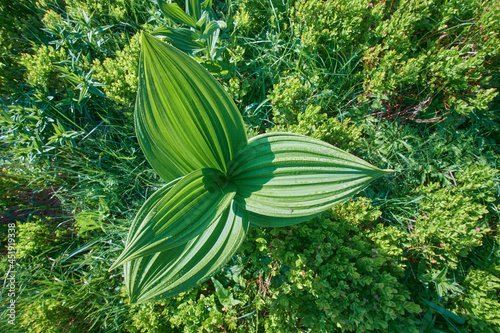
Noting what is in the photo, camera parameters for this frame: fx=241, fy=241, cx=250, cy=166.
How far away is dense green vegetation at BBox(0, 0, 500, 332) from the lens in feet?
5.83

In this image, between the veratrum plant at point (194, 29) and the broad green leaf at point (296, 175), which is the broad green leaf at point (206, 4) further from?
the broad green leaf at point (296, 175)

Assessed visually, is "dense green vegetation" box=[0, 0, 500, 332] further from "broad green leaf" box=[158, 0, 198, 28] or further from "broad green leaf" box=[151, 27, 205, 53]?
"broad green leaf" box=[158, 0, 198, 28]

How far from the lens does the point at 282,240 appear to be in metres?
1.80

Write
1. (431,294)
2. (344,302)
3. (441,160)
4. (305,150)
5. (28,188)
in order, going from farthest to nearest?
(28,188) < (441,160) < (431,294) < (344,302) < (305,150)

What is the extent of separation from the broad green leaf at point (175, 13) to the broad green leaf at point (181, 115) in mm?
902

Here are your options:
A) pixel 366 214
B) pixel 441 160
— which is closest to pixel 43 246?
pixel 366 214

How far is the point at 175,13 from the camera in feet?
5.90

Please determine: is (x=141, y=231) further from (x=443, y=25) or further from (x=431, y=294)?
(x=443, y=25)

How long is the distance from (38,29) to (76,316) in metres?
Result: 2.94

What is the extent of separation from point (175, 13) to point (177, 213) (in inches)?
60.3

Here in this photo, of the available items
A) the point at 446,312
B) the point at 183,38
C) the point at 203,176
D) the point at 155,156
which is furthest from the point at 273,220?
the point at 446,312

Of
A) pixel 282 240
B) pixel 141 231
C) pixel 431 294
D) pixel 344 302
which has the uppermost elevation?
pixel 141 231

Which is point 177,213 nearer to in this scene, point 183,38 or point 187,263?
point 187,263

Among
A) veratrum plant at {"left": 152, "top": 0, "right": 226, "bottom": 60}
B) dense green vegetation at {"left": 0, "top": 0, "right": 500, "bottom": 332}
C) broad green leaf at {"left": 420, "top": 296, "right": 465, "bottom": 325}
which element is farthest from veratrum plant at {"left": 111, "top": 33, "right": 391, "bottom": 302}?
broad green leaf at {"left": 420, "top": 296, "right": 465, "bottom": 325}
